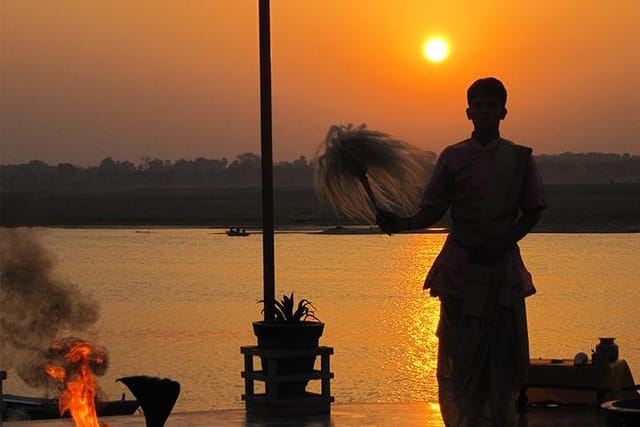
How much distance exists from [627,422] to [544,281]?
5866 cm

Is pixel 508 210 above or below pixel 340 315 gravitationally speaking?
above

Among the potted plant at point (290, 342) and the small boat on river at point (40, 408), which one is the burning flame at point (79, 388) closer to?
the potted plant at point (290, 342)

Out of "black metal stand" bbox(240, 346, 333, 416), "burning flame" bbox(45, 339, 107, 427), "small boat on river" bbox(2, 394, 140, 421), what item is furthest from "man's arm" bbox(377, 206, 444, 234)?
"small boat on river" bbox(2, 394, 140, 421)

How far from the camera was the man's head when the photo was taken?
23.8 ft

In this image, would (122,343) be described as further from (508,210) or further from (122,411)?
(508,210)

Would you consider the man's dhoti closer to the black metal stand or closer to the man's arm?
the man's arm

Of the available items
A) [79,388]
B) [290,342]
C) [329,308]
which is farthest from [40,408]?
[329,308]

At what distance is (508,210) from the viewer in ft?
24.0

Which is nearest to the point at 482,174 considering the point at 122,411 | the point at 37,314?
the point at 122,411

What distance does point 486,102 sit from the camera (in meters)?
7.28

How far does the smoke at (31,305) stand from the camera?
52.9 meters

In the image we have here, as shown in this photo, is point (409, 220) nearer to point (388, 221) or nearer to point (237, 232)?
point (388, 221)

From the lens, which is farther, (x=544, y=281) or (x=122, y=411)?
(x=544, y=281)

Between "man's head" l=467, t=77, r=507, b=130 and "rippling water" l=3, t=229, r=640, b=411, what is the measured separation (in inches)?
797
